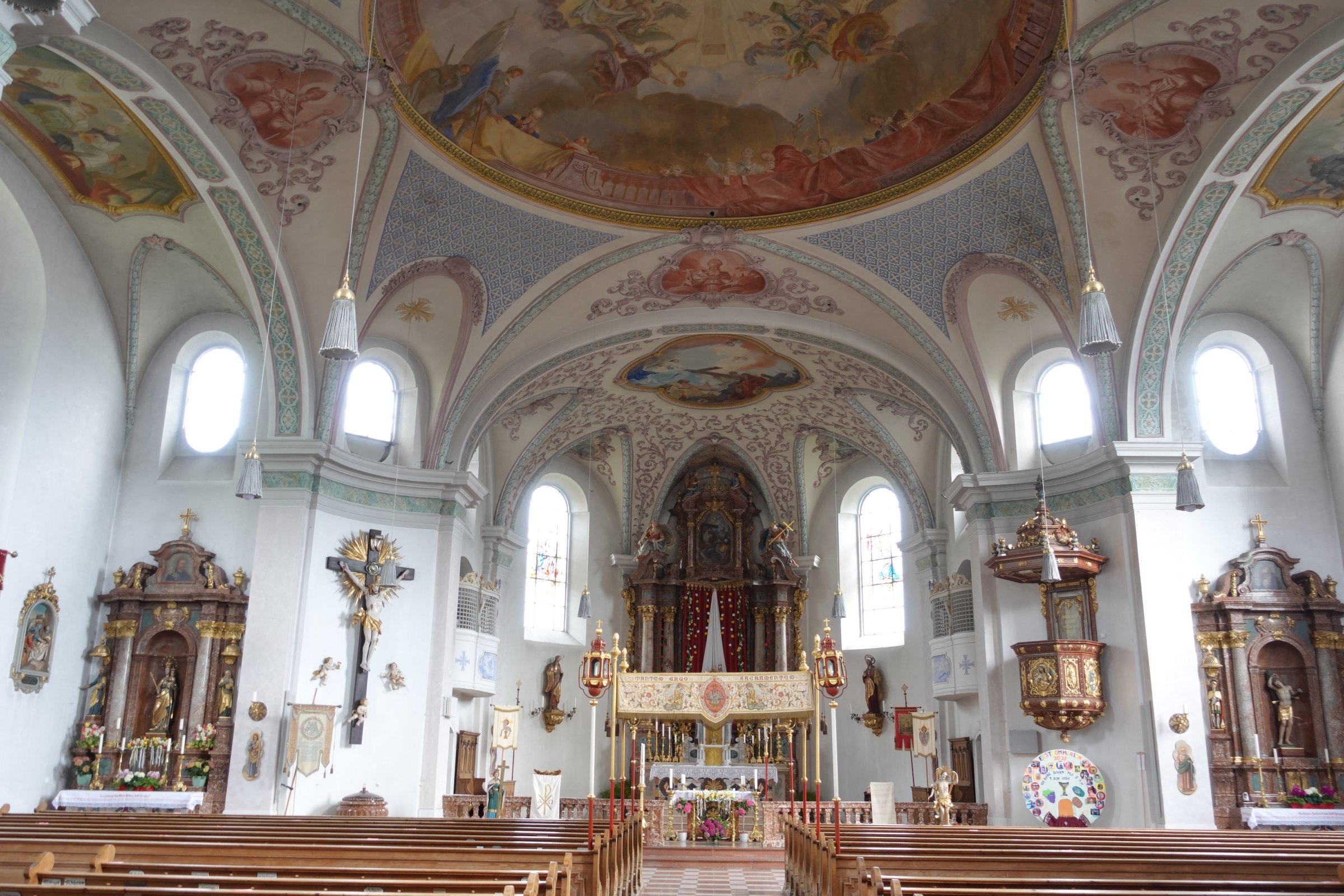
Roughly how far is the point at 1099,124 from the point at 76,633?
16.1 metres

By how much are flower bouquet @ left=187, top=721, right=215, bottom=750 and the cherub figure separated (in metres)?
1.55

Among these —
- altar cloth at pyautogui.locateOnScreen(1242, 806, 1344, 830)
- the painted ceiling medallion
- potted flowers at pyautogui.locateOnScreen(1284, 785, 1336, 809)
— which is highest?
the painted ceiling medallion

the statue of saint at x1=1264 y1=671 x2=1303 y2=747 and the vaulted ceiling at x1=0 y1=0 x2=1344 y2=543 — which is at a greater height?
the vaulted ceiling at x1=0 y1=0 x2=1344 y2=543

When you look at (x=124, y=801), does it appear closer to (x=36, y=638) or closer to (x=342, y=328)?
(x=36, y=638)

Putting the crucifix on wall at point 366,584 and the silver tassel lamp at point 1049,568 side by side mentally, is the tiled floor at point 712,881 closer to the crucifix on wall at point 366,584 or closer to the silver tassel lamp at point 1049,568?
the silver tassel lamp at point 1049,568

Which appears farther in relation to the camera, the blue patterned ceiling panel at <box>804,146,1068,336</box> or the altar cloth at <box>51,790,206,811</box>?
the blue patterned ceiling panel at <box>804,146,1068,336</box>

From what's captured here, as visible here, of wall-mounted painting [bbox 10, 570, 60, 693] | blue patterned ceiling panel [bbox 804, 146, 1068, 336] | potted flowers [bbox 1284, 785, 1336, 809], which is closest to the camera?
wall-mounted painting [bbox 10, 570, 60, 693]

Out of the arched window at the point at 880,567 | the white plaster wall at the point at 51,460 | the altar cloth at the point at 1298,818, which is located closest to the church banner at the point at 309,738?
the white plaster wall at the point at 51,460

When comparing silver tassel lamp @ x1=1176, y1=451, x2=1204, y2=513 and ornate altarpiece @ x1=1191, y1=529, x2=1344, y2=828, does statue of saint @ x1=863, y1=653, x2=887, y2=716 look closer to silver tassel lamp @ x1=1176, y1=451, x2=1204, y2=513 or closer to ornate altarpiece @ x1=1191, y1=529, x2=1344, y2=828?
ornate altarpiece @ x1=1191, y1=529, x2=1344, y2=828

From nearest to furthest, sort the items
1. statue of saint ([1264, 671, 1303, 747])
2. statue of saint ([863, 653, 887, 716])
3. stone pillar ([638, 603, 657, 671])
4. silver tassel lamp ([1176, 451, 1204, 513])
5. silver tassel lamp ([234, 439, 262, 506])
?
silver tassel lamp ([1176, 451, 1204, 513]), silver tassel lamp ([234, 439, 262, 506]), statue of saint ([1264, 671, 1303, 747]), statue of saint ([863, 653, 887, 716]), stone pillar ([638, 603, 657, 671])

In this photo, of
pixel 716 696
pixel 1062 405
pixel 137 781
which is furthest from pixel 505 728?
pixel 1062 405

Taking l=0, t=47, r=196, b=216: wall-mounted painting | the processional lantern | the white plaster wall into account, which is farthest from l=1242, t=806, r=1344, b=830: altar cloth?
l=0, t=47, r=196, b=216: wall-mounted painting

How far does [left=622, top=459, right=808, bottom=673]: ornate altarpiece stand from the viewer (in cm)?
2464

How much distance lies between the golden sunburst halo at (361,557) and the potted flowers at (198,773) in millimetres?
3095
